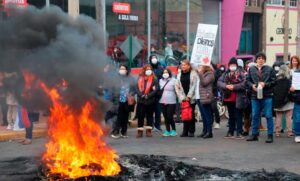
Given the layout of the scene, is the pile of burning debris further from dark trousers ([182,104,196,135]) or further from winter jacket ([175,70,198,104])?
dark trousers ([182,104,196,135])

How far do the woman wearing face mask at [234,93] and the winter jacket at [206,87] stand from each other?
8.8 inches

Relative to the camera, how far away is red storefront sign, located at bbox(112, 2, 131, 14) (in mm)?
19859

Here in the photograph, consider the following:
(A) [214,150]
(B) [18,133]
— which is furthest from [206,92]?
(B) [18,133]

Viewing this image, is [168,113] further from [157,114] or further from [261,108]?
[261,108]

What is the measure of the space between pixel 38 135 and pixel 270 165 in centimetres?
584

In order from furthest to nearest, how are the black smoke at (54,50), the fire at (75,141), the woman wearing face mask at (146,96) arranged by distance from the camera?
the woman wearing face mask at (146,96) → the fire at (75,141) → the black smoke at (54,50)

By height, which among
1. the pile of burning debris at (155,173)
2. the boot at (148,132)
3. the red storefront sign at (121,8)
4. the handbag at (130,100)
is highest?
the red storefront sign at (121,8)

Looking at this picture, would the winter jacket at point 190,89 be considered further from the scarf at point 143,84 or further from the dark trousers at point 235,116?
the dark trousers at point 235,116

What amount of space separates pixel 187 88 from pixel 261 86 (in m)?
1.94

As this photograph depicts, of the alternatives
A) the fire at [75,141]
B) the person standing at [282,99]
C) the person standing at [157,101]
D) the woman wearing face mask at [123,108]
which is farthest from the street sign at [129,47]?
the fire at [75,141]

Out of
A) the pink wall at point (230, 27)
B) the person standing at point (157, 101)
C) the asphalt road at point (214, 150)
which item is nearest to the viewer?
the asphalt road at point (214, 150)

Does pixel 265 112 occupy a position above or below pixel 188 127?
above

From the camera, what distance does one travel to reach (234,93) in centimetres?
1236

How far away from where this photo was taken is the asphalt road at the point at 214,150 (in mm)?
9789
